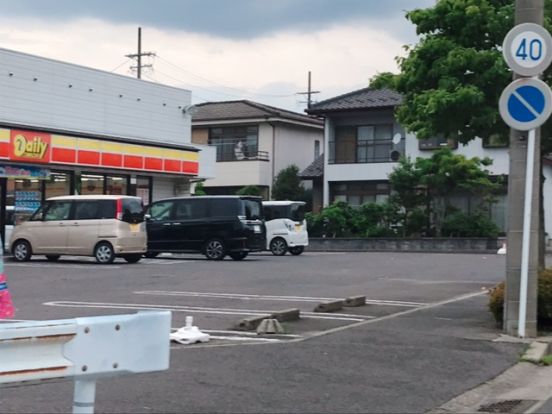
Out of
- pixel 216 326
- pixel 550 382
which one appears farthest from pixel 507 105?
pixel 216 326

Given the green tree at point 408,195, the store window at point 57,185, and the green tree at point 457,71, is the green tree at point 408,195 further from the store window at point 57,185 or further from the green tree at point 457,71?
the green tree at point 457,71

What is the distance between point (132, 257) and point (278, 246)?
7.81m

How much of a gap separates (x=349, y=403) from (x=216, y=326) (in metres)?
4.40

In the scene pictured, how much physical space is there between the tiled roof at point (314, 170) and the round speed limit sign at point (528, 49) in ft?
114

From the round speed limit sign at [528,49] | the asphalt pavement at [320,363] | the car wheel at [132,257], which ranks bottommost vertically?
the asphalt pavement at [320,363]

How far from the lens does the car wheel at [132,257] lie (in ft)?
76.0

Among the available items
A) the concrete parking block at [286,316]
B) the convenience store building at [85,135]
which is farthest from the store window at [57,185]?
the concrete parking block at [286,316]

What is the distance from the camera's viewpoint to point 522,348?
920cm

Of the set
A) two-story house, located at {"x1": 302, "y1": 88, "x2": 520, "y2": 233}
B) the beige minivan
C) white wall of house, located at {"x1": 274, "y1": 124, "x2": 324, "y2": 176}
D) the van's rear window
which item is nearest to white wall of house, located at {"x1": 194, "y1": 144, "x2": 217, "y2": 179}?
two-story house, located at {"x1": 302, "y1": 88, "x2": 520, "y2": 233}

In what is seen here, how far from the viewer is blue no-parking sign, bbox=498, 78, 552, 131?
966cm

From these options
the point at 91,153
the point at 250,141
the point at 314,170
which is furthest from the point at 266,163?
the point at 91,153

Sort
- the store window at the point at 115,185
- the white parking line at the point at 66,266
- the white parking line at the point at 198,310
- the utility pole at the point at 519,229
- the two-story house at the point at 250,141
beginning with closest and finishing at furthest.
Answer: the utility pole at the point at 519,229
the white parking line at the point at 198,310
the white parking line at the point at 66,266
the store window at the point at 115,185
the two-story house at the point at 250,141

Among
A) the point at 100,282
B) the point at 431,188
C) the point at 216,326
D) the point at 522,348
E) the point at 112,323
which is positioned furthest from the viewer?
the point at 431,188

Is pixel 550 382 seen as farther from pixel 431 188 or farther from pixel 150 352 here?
pixel 431 188
